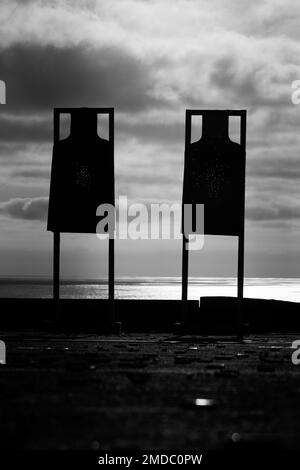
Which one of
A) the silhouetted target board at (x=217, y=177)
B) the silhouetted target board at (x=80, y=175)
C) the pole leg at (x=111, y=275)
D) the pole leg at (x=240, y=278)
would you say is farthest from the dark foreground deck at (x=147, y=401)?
the silhouetted target board at (x=80, y=175)

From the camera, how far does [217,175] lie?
22438 millimetres

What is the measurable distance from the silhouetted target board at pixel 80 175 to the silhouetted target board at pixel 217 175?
1988 millimetres

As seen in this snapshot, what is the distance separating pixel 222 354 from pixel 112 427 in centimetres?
825

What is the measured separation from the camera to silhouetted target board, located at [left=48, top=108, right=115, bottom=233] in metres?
22.4

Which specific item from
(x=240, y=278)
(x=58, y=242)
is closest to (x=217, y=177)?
(x=240, y=278)

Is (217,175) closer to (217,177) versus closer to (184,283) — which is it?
(217,177)

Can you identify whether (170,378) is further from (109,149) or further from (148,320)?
(148,320)

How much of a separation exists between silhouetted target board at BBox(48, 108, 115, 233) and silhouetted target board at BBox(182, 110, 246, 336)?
1.99 m

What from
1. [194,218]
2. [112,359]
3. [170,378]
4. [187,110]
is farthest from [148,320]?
[170,378]

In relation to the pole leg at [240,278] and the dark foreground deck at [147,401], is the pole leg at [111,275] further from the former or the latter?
the dark foreground deck at [147,401]

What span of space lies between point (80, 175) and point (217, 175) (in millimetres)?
3380

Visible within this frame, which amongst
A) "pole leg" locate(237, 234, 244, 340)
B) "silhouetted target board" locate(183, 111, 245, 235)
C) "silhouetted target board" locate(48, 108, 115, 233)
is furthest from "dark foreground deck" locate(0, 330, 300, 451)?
"silhouetted target board" locate(48, 108, 115, 233)

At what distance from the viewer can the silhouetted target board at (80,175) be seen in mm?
22438

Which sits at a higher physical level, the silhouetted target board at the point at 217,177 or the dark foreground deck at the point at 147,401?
the silhouetted target board at the point at 217,177
